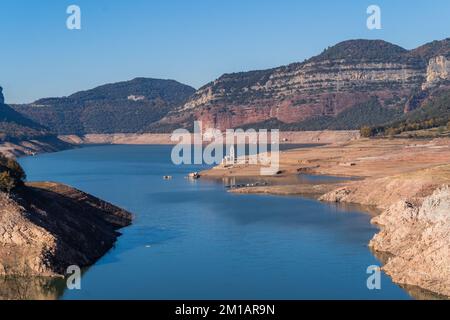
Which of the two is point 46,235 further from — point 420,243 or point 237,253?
point 420,243

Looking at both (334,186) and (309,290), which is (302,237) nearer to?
(309,290)

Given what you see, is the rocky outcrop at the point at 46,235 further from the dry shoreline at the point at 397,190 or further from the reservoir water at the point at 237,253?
the dry shoreline at the point at 397,190

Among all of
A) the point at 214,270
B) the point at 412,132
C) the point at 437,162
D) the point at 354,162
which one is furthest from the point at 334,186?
the point at 412,132

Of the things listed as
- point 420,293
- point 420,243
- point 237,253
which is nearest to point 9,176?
point 237,253

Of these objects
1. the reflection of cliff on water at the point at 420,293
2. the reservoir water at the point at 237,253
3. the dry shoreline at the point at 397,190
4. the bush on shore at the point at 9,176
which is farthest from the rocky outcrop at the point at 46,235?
the reflection of cliff on water at the point at 420,293

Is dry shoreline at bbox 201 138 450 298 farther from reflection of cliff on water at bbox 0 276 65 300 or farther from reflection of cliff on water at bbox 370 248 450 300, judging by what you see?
reflection of cliff on water at bbox 0 276 65 300
